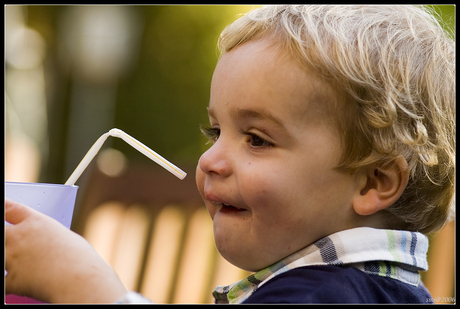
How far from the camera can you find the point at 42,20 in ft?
10.5

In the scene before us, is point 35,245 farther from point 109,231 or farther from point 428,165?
point 109,231

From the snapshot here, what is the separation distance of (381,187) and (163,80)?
8.54 feet

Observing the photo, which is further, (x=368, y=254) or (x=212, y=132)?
(x=212, y=132)

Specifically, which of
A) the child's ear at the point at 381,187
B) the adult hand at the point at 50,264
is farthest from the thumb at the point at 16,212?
the child's ear at the point at 381,187

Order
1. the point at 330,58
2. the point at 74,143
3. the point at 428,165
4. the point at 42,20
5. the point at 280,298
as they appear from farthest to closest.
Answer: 1. the point at 42,20
2. the point at 74,143
3. the point at 428,165
4. the point at 330,58
5. the point at 280,298

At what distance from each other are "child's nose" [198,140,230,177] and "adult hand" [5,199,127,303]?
0.81ft

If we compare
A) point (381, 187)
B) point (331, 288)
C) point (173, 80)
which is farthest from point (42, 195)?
point (173, 80)

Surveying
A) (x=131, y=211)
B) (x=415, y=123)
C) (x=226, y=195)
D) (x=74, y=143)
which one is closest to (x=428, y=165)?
(x=415, y=123)

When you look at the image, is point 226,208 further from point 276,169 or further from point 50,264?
point 50,264

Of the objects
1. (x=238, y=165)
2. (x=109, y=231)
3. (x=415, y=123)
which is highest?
(x=415, y=123)

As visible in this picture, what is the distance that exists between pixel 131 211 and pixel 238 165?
1.50 m

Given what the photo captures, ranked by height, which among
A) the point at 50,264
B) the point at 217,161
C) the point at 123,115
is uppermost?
the point at 217,161

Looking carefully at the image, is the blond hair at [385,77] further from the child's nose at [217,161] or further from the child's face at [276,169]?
the child's nose at [217,161]

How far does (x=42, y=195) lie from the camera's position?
808mm
